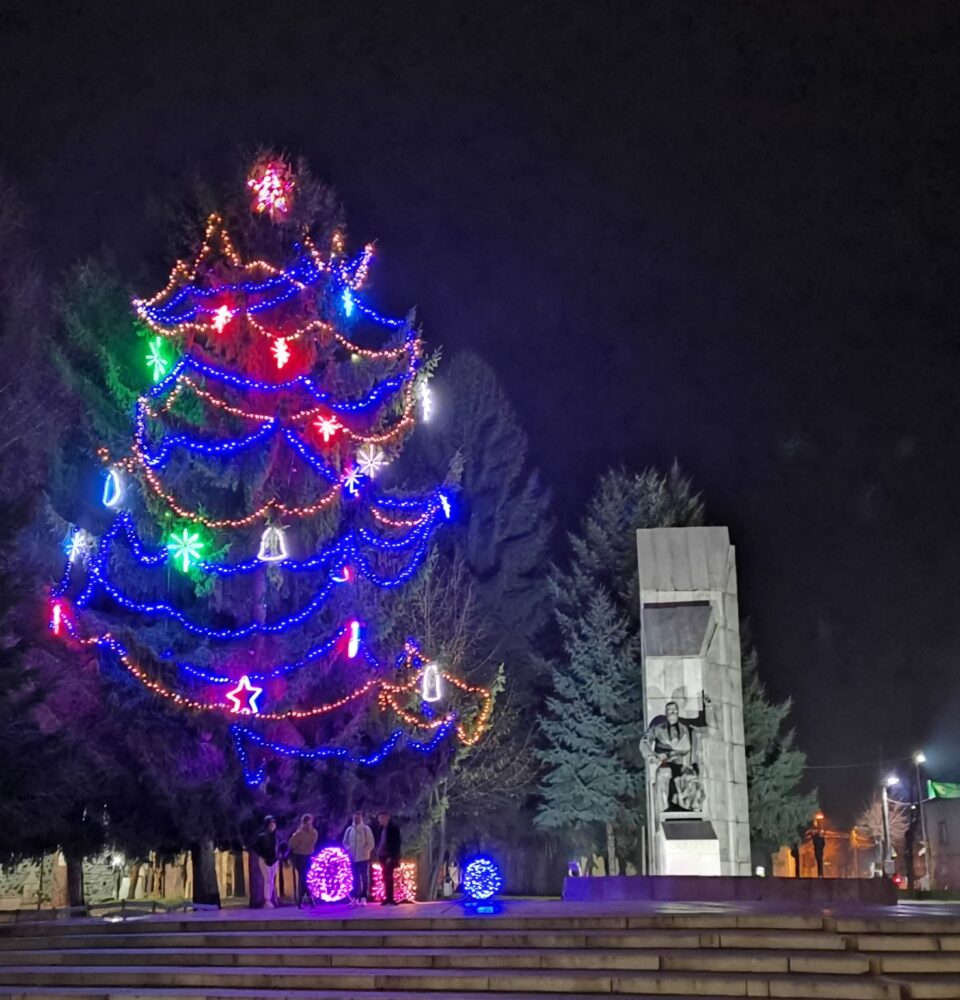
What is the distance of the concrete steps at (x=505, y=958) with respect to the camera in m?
10.7

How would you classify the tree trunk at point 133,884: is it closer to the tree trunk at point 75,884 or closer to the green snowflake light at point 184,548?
the tree trunk at point 75,884

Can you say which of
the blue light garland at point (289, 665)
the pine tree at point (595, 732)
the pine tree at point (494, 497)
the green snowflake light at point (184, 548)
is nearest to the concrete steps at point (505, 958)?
the blue light garland at point (289, 665)

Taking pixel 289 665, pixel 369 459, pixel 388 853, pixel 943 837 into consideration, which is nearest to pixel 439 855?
pixel 289 665

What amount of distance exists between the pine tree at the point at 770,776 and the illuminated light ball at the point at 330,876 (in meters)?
23.6

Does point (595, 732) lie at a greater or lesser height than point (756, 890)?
greater

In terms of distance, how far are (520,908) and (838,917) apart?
406 cm

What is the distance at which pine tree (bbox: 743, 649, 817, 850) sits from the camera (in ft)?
122

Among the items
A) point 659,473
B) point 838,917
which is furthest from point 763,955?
point 659,473

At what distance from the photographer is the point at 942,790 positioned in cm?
5244

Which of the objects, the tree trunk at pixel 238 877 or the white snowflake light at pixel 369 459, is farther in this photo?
the tree trunk at pixel 238 877

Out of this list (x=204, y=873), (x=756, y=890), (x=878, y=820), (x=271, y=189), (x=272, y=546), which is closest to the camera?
(x=756, y=890)

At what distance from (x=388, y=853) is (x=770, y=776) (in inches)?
889

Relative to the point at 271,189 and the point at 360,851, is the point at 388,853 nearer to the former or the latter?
the point at 360,851

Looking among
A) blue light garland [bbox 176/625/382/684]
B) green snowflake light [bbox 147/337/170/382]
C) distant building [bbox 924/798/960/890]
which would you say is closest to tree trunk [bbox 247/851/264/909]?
blue light garland [bbox 176/625/382/684]
